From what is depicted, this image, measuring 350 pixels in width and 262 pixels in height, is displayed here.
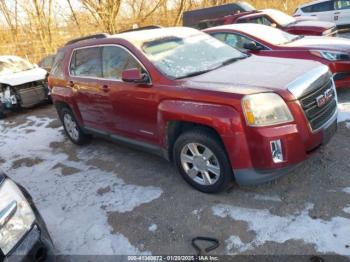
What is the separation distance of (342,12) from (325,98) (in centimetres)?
1187

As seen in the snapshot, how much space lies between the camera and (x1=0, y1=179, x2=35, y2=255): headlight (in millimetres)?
2137

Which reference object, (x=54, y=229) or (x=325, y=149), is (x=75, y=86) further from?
(x=325, y=149)

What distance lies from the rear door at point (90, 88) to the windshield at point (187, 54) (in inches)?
35.7

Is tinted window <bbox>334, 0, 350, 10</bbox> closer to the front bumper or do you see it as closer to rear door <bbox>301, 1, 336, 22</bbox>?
rear door <bbox>301, 1, 336, 22</bbox>

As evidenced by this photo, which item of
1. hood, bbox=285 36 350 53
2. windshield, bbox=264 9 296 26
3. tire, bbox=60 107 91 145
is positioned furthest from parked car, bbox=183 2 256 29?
tire, bbox=60 107 91 145

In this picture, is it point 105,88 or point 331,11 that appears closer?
point 105,88

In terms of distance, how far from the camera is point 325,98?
137 inches

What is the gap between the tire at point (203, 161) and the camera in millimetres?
3361

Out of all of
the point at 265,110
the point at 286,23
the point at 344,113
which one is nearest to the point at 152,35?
the point at 265,110

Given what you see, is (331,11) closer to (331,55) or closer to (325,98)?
(331,55)

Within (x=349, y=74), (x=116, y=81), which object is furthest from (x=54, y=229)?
(x=349, y=74)

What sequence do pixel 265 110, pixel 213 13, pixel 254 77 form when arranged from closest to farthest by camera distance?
pixel 265 110 < pixel 254 77 < pixel 213 13

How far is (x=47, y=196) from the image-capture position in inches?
171

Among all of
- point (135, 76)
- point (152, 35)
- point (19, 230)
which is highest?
point (152, 35)
